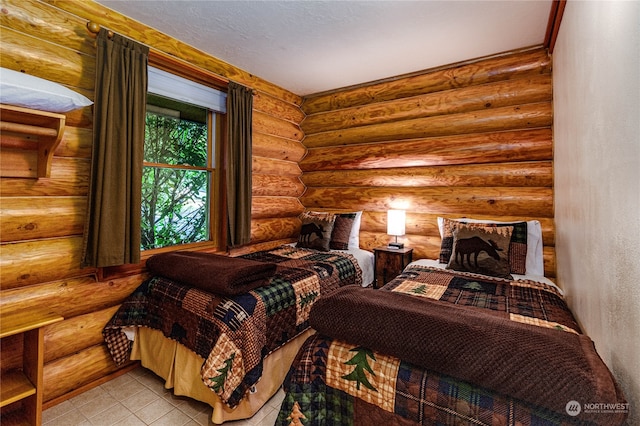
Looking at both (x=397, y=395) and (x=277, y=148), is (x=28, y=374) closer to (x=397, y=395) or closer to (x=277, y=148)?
(x=397, y=395)

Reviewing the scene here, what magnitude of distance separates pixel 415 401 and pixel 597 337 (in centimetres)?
99

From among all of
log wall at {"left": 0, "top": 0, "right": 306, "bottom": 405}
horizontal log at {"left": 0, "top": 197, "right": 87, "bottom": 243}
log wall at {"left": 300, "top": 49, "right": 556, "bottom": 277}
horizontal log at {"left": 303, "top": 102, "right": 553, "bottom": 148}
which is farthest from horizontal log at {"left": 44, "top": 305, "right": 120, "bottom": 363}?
horizontal log at {"left": 303, "top": 102, "right": 553, "bottom": 148}

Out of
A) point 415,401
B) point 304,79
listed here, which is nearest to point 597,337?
point 415,401

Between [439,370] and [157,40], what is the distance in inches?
122

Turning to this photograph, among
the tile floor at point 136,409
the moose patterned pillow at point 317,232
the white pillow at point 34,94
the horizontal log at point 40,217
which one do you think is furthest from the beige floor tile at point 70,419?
the moose patterned pillow at point 317,232

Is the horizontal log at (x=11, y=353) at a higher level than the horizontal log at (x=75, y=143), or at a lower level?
lower

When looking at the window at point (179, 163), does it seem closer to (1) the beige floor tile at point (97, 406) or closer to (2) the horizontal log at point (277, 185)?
(2) the horizontal log at point (277, 185)

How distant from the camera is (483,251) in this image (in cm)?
242

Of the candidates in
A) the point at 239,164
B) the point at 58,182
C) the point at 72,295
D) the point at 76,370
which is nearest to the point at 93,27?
the point at 58,182

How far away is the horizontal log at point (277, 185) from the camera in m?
3.57

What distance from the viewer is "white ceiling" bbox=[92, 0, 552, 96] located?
224 centimetres

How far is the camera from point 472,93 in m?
3.07

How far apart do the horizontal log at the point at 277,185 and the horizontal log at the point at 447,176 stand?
0.22m

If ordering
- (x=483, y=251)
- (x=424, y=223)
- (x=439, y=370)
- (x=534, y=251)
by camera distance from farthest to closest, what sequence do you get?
(x=424, y=223), (x=534, y=251), (x=483, y=251), (x=439, y=370)
